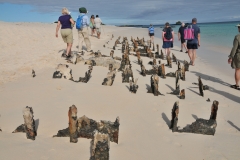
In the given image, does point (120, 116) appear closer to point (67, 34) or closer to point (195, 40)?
point (67, 34)

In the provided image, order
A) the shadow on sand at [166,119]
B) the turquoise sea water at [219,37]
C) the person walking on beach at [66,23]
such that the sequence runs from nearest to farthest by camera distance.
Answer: the shadow on sand at [166,119]
the person walking on beach at [66,23]
the turquoise sea water at [219,37]

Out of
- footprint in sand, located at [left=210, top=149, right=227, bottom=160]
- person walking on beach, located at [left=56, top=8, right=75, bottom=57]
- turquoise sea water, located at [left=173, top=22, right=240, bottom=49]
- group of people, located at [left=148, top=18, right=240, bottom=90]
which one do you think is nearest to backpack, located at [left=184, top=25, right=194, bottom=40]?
group of people, located at [left=148, top=18, right=240, bottom=90]

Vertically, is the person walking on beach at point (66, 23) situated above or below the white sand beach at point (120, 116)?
above

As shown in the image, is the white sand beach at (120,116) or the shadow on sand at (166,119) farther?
the shadow on sand at (166,119)

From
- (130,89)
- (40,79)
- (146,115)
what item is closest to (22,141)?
(146,115)

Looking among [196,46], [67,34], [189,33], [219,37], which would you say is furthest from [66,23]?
[219,37]

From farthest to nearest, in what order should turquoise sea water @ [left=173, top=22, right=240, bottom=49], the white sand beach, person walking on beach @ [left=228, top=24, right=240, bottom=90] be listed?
turquoise sea water @ [left=173, top=22, right=240, bottom=49], person walking on beach @ [left=228, top=24, right=240, bottom=90], the white sand beach

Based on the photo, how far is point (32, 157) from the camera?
9.71 ft

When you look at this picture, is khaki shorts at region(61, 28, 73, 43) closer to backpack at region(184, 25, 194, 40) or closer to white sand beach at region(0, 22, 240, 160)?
white sand beach at region(0, 22, 240, 160)

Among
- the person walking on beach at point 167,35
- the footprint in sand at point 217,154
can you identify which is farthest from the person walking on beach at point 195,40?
the footprint in sand at point 217,154

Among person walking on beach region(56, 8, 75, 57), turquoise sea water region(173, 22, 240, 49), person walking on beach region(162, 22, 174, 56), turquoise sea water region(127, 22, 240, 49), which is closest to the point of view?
person walking on beach region(56, 8, 75, 57)

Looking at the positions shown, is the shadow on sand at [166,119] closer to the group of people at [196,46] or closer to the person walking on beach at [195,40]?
the group of people at [196,46]

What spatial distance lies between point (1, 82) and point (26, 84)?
1016 mm

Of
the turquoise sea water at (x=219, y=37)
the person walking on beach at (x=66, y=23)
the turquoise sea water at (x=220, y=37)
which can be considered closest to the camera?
the person walking on beach at (x=66, y=23)
